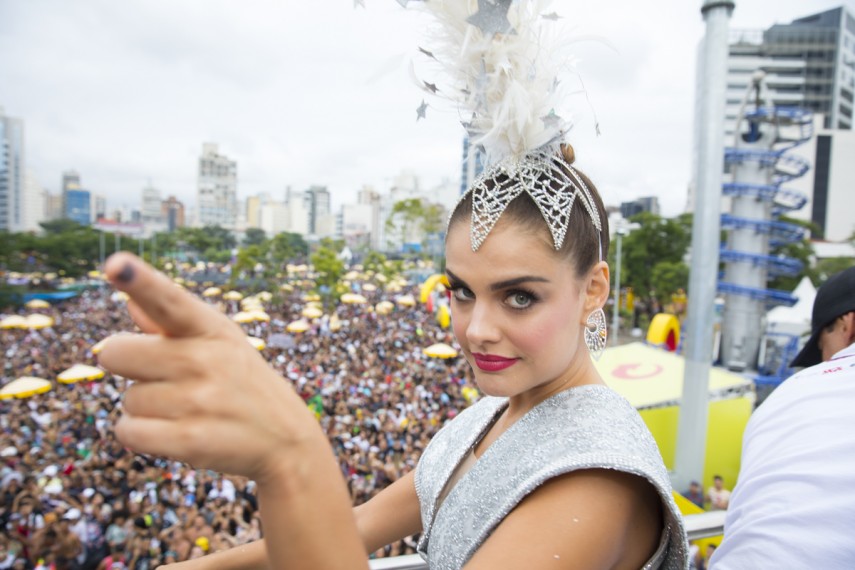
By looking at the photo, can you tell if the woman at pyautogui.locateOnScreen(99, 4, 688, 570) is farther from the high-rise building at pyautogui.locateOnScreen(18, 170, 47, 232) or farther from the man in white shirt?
the high-rise building at pyautogui.locateOnScreen(18, 170, 47, 232)

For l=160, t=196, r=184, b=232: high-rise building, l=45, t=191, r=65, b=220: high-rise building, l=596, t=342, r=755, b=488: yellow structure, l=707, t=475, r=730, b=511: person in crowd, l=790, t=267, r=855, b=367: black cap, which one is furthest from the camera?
l=45, t=191, r=65, b=220: high-rise building

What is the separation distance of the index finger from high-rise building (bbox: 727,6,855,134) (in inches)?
2626

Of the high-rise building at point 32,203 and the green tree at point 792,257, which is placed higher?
the high-rise building at point 32,203

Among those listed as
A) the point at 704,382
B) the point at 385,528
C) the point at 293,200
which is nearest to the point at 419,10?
the point at 385,528

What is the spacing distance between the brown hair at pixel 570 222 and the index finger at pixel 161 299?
2.16ft

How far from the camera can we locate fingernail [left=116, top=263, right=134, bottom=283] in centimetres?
45

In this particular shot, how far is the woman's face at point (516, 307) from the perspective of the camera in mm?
999

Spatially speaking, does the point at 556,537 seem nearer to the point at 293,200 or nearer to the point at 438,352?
the point at 438,352

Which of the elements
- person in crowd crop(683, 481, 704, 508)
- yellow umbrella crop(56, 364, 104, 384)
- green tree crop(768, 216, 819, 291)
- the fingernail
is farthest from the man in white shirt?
green tree crop(768, 216, 819, 291)

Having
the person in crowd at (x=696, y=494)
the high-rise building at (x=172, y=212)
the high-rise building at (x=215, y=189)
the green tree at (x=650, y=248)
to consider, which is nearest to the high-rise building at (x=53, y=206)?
the high-rise building at (x=172, y=212)

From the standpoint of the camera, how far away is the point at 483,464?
1079 millimetres

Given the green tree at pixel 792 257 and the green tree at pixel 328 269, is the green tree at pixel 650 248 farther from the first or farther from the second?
the green tree at pixel 328 269

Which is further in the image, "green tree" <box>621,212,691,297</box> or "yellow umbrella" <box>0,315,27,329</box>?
"green tree" <box>621,212,691,297</box>

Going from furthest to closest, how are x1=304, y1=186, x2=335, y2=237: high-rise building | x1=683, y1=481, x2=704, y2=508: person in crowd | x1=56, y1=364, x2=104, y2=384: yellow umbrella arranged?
x1=304, y1=186, x2=335, y2=237: high-rise building, x1=56, y1=364, x2=104, y2=384: yellow umbrella, x1=683, y1=481, x2=704, y2=508: person in crowd
